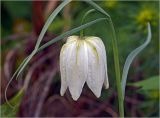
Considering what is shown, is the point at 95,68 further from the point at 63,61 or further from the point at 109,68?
the point at 109,68

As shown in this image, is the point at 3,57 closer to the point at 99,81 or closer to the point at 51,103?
the point at 51,103

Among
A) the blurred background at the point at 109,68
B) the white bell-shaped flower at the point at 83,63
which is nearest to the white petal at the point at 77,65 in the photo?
the white bell-shaped flower at the point at 83,63

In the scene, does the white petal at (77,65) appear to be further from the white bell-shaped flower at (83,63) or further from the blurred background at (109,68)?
the blurred background at (109,68)

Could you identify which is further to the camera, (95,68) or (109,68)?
(109,68)

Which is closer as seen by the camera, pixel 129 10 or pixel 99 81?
pixel 99 81

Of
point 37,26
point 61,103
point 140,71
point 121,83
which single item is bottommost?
point 61,103

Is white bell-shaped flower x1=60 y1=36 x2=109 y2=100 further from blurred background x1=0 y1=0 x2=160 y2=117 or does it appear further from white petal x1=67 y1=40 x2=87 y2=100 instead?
blurred background x1=0 y1=0 x2=160 y2=117

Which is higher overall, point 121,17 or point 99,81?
point 99,81

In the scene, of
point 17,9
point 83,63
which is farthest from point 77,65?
point 17,9

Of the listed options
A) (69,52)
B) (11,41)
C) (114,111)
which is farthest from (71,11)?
(69,52)
